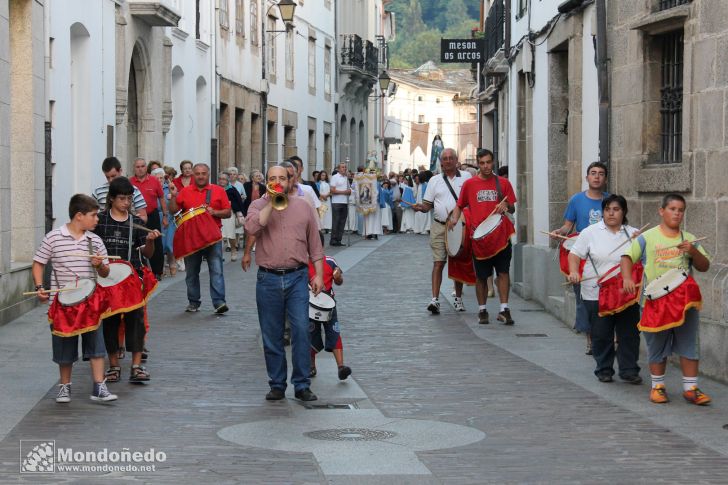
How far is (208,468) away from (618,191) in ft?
24.4

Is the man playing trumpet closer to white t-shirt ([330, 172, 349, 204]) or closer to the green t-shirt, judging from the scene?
the green t-shirt

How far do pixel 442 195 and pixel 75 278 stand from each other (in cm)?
713

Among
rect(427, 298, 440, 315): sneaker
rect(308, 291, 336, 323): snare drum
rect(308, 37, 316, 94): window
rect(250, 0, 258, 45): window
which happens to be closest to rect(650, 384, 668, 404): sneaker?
rect(308, 291, 336, 323): snare drum

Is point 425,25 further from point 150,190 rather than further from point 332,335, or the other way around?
point 332,335

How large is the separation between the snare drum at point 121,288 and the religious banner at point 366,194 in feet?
80.7

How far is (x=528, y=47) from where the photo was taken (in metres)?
19.0

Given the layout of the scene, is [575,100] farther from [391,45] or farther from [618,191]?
Result: [391,45]

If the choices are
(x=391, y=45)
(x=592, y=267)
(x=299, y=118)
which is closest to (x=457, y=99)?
(x=391, y=45)

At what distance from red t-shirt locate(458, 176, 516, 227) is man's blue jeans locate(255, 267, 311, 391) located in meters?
5.37

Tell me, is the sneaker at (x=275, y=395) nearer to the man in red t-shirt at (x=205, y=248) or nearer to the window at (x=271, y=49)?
the man in red t-shirt at (x=205, y=248)

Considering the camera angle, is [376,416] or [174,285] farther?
[174,285]

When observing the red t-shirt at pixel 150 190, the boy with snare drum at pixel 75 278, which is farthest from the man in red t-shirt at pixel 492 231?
the boy with snare drum at pixel 75 278

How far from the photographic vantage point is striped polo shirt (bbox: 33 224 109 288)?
9.70 m

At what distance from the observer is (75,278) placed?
9734 millimetres
